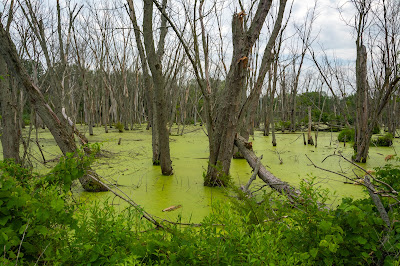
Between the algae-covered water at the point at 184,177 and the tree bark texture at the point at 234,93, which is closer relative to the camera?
the algae-covered water at the point at 184,177

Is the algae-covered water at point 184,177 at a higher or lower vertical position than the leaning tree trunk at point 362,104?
lower

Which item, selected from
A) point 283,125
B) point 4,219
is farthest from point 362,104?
point 283,125

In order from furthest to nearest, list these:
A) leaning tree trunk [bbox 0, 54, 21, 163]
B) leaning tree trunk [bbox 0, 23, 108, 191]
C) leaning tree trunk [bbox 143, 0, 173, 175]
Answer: leaning tree trunk [bbox 143, 0, 173, 175], leaning tree trunk [bbox 0, 54, 21, 163], leaning tree trunk [bbox 0, 23, 108, 191]

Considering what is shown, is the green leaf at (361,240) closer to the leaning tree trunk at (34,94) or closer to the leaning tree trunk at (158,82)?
the leaning tree trunk at (34,94)

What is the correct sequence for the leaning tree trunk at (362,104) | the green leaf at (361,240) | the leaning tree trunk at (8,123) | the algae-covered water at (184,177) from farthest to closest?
the leaning tree trunk at (362,104) → the leaning tree trunk at (8,123) → the algae-covered water at (184,177) → the green leaf at (361,240)

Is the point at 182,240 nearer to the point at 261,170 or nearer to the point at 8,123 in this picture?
the point at 261,170

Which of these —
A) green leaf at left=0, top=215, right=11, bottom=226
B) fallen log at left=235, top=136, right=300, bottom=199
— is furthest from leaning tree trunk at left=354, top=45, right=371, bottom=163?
green leaf at left=0, top=215, right=11, bottom=226

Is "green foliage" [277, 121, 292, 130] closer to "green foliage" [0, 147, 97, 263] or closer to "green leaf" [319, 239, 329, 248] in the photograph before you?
"green leaf" [319, 239, 329, 248]

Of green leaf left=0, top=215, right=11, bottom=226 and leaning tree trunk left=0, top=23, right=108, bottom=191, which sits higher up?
leaning tree trunk left=0, top=23, right=108, bottom=191

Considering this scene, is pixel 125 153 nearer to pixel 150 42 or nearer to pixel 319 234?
pixel 150 42

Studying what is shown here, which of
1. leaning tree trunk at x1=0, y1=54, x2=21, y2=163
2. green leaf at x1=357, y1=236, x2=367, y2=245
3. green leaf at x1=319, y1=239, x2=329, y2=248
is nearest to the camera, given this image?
green leaf at x1=319, y1=239, x2=329, y2=248

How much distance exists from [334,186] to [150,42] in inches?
131

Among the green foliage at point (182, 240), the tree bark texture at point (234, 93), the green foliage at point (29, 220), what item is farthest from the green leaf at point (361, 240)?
the tree bark texture at point (234, 93)

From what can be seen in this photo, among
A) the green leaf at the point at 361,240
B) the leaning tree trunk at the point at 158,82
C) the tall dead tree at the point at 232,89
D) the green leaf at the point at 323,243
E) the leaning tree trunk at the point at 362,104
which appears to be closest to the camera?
the green leaf at the point at 323,243
